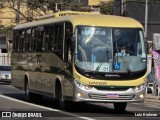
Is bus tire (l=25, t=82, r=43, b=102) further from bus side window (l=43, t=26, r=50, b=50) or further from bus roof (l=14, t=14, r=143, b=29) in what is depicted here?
bus roof (l=14, t=14, r=143, b=29)

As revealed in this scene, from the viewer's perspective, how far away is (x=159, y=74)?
Result: 26891mm

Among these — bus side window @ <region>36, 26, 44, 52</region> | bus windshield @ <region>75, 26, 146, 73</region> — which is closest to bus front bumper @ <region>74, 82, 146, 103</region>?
bus windshield @ <region>75, 26, 146, 73</region>

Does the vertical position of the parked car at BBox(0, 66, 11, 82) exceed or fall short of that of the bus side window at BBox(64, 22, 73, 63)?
it falls short

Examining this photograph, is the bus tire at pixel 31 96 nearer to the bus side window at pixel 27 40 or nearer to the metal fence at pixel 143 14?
the bus side window at pixel 27 40

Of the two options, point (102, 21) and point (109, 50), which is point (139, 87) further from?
point (102, 21)

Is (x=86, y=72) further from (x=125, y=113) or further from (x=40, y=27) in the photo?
(x=40, y=27)

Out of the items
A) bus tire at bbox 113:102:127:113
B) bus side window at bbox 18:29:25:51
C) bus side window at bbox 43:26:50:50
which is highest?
bus side window at bbox 43:26:50:50

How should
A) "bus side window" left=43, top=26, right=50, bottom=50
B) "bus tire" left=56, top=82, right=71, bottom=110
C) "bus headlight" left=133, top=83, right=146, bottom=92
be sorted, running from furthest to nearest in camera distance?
1. "bus side window" left=43, top=26, right=50, bottom=50
2. "bus tire" left=56, top=82, right=71, bottom=110
3. "bus headlight" left=133, top=83, right=146, bottom=92

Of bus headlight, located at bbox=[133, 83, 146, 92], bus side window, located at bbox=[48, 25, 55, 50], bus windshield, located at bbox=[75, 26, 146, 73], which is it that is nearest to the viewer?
bus windshield, located at bbox=[75, 26, 146, 73]

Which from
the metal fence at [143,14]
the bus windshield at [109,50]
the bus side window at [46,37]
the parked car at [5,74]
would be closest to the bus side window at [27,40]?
the bus side window at [46,37]

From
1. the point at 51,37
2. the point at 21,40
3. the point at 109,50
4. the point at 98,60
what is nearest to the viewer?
the point at 98,60

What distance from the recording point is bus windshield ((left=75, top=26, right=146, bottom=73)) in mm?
17125

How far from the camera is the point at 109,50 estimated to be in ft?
56.7

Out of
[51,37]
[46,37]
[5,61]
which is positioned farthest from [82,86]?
[5,61]
